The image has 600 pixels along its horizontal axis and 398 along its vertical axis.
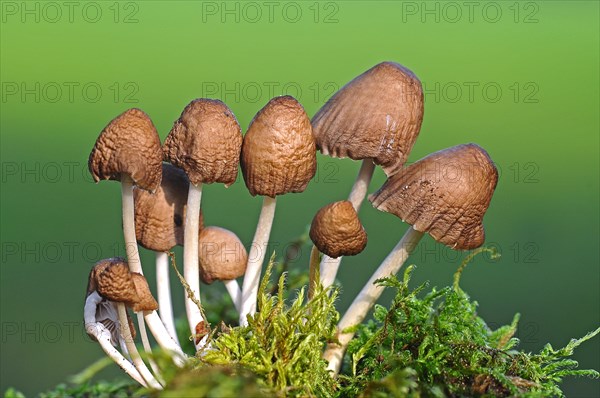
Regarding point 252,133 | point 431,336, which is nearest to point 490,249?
point 431,336

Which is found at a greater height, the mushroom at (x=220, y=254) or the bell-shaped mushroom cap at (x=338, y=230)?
the bell-shaped mushroom cap at (x=338, y=230)

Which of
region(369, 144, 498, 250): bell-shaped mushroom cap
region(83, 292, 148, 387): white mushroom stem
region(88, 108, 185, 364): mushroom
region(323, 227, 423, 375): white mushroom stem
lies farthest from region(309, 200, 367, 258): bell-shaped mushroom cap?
region(83, 292, 148, 387): white mushroom stem

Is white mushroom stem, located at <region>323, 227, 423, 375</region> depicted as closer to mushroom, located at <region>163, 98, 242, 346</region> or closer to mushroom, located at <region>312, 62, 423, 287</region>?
mushroom, located at <region>312, 62, 423, 287</region>

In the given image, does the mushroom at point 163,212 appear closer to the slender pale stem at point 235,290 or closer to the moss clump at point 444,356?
the slender pale stem at point 235,290

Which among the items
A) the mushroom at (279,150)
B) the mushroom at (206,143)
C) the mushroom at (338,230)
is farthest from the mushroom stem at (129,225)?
the mushroom at (338,230)

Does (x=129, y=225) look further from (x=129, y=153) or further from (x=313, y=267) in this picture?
(x=313, y=267)

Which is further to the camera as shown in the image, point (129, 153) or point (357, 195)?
point (357, 195)

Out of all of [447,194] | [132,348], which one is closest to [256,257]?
[132,348]
